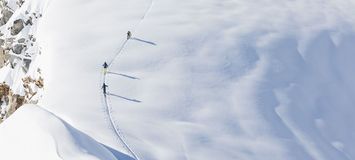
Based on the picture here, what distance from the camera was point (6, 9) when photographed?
40188 mm

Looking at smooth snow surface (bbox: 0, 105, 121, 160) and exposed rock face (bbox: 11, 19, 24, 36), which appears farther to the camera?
exposed rock face (bbox: 11, 19, 24, 36)

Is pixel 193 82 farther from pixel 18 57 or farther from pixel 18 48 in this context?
pixel 18 48

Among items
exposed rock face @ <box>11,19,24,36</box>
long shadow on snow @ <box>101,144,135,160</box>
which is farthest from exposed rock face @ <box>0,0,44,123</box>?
long shadow on snow @ <box>101,144,135,160</box>

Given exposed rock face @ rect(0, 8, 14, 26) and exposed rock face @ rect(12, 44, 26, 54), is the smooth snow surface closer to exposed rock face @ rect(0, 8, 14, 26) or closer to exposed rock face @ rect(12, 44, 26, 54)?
exposed rock face @ rect(12, 44, 26, 54)

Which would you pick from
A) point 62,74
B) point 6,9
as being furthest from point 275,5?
point 6,9

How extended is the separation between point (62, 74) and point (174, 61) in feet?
17.2

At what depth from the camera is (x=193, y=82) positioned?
93.6ft

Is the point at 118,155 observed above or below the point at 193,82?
below

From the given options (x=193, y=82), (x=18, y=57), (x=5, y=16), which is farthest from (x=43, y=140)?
(x=5, y=16)

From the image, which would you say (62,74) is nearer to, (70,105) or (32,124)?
(70,105)

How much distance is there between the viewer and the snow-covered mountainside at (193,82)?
2459cm

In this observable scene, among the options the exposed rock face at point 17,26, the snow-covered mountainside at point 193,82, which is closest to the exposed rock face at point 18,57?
the exposed rock face at point 17,26

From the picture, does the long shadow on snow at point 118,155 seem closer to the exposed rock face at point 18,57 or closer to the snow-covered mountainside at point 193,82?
the snow-covered mountainside at point 193,82

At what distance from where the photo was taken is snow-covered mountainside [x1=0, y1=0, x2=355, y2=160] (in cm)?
2459
